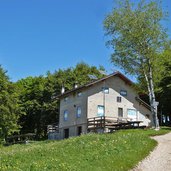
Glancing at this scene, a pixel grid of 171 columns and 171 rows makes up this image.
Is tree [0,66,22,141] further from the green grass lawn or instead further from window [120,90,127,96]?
the green grass lawn

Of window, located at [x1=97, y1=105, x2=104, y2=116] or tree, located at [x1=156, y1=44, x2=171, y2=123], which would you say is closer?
window, located at [x1=97, y1=105, x2=104, y2=116]

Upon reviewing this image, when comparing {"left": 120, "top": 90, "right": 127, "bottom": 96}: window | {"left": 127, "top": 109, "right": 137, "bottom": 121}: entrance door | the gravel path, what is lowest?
the gravel path

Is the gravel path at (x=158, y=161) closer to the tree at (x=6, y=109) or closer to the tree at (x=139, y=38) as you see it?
the tree at (x=139, y=38)

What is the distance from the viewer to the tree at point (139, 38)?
41688 millimetres

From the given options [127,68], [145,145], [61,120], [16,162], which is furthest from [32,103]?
[16,162]

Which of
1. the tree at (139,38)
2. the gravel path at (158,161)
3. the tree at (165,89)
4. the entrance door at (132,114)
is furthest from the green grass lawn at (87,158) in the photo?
the tree at (165,89)

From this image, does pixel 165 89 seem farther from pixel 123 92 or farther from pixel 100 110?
pixel 100 110

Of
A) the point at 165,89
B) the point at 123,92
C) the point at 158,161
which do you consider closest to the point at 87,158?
the point at 158,161

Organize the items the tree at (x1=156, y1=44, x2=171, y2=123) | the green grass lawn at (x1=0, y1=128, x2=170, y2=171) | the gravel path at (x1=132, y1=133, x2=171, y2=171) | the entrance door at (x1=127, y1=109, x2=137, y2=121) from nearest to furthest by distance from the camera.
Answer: the green grass lawn at (x1=0, y1=128, x2=170, y2=171), the gravel path at (x1=132, y1=133, x2=171, y2=171), the entrance door at (x1=127, y1=109, x2=137, y2=121), the tree at (x1=156, y1=44, x2=171, y2=123)

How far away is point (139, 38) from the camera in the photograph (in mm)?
41688

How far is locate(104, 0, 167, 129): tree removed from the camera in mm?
41688

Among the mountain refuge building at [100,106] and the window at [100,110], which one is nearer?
the mountain refuge building at [100,106]

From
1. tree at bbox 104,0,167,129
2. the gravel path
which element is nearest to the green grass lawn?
the gravel path

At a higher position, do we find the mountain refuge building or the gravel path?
the mountain refuge building
